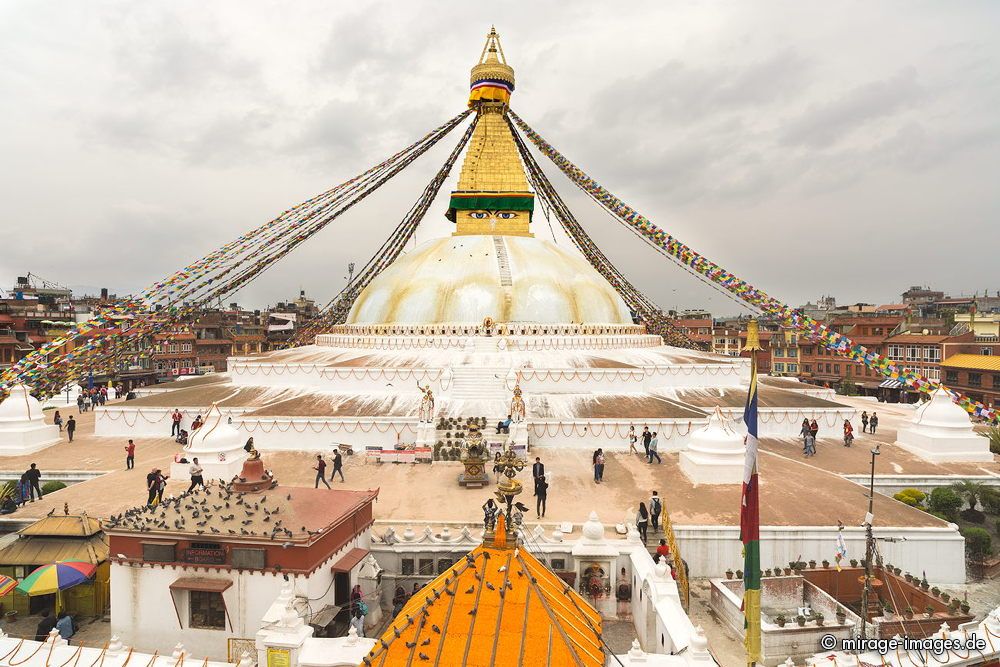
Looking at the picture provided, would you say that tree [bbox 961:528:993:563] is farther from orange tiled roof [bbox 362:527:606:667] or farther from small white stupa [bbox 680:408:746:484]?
orange tiled roof [bbox 362:527:606:667]

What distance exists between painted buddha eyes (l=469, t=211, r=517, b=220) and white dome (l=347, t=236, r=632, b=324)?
1.61m

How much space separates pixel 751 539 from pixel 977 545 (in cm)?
878

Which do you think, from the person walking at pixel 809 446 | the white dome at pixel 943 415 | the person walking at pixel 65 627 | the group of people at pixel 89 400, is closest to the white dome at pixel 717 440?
the person walking at pixel 809 446

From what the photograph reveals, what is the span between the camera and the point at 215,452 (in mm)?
13141

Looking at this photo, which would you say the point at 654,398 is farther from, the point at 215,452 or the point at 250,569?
the point at 250,569

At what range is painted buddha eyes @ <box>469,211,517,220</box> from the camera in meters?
27.8

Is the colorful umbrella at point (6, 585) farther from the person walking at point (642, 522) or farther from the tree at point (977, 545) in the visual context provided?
the tree at point (977, 545)

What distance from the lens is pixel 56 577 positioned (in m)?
7.50

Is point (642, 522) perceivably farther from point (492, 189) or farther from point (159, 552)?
point (492, 189)

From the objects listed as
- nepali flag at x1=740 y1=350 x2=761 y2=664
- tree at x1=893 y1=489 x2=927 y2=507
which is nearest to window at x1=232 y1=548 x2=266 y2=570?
nepali flag at x1=740 y1=350 x2=761 y2=664

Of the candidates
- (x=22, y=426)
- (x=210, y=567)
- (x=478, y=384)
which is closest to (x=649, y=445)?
(x=478, y=384)

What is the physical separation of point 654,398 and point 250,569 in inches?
538

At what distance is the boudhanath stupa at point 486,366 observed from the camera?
15250 millimetres

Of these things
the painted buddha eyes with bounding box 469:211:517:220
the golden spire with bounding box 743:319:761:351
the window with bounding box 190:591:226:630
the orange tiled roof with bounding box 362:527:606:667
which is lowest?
the window with bounding box 190:591:226:630
